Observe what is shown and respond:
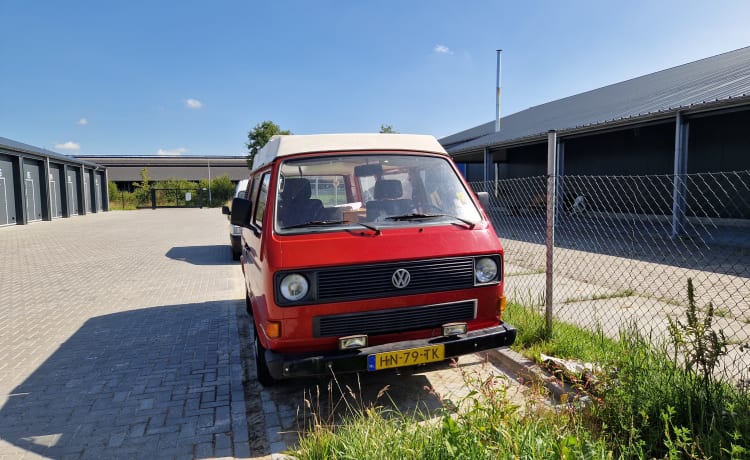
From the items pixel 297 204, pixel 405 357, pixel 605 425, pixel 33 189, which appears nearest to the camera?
pixel 605 425

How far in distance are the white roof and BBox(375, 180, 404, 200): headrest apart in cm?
31

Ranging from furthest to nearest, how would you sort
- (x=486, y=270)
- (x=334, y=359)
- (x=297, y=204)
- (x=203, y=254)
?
(x=203, y=254) → (x=297, y=204) → (x=486, y=270) → (x=334, y=359)

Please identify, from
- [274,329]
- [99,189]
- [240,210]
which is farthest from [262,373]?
[99,189]

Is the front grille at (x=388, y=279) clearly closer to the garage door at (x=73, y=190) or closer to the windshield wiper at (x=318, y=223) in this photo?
the windshield wiper at (x=318, y=223)

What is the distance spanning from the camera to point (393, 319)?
133 inches

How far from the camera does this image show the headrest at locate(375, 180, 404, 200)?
13.1ft

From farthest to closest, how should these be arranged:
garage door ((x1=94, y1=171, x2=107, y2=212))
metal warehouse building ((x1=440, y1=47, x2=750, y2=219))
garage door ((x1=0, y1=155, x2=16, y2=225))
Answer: garage door ((x1=94, y1=171, x2=107, y2=212)) < garage door ((x1=0, y1=155, x2=16, y2=225)) < metal warehouse building ((x1=440, y1=47, x2=750, y2=219))

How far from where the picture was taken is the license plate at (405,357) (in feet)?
10.6

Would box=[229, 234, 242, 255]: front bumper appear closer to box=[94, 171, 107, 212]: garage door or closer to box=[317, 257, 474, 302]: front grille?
box=[317, 257, 474, 302]: front grille

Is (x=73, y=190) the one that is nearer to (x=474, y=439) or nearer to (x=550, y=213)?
(x=550, y=213)

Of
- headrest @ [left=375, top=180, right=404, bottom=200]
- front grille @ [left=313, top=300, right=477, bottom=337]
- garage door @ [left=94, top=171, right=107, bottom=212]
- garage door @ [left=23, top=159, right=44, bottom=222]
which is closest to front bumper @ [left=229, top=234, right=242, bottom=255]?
headrest @ [left=375, top=180, right=404, bottom=200]

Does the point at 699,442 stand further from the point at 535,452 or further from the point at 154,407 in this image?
Result: the point at 154,407

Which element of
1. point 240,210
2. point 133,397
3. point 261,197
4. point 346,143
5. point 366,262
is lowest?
point 133,397

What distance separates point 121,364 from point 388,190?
11.1ft
